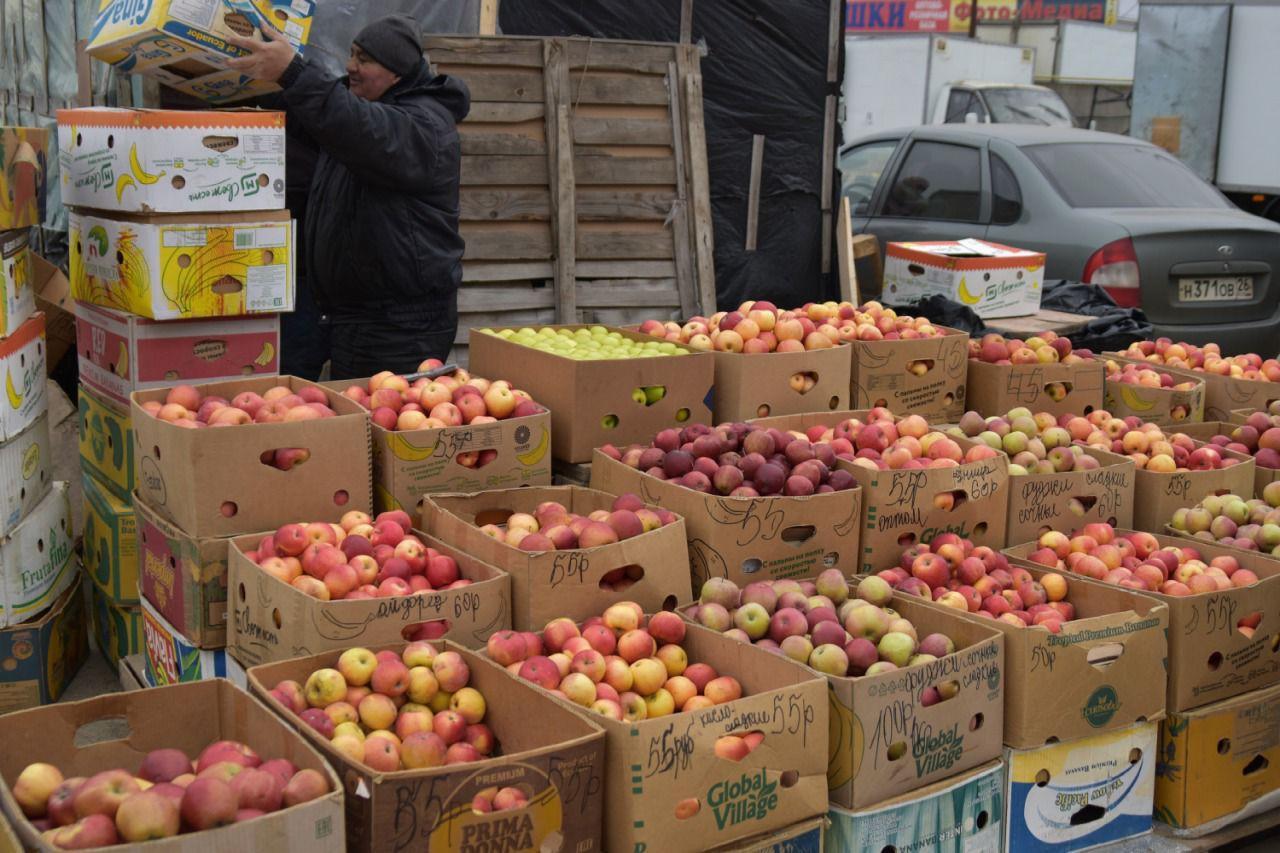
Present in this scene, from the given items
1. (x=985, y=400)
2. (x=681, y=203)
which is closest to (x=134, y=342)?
(x=985, y=400)

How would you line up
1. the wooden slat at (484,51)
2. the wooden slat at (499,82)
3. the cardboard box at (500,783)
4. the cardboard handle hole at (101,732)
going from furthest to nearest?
the wooden slat at (499,82), the wooden slat at (484,51), the cardboard handle hole at (101,732), the cardboard box at (500,783)

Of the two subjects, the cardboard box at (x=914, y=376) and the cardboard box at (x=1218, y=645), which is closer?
the cardboard box at (x=1218, y=645)

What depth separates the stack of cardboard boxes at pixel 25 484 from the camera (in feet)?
14.2

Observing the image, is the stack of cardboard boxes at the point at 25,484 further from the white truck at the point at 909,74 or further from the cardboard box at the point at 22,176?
the white truck at the point at 909,74

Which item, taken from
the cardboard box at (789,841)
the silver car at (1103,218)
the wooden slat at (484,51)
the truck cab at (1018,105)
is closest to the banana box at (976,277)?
the silver car at (1103,218)

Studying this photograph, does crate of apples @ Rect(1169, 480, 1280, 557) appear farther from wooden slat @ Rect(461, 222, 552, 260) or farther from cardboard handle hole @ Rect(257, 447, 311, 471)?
wooden slat @ Rect(461, 222, 552, 260)

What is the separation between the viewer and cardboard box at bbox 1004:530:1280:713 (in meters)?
3.68

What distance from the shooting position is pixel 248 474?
363 centimetres

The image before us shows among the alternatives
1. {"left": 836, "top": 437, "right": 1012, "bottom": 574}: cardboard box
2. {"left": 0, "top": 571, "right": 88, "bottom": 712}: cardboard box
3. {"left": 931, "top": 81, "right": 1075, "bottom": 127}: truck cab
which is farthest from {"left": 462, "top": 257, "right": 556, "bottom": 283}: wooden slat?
{"left": 931, "top": 81, "right": 1075, "bottom": 127}: truck cab

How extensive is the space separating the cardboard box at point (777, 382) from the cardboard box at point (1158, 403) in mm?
1228

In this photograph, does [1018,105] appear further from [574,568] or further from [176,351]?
[574,568]

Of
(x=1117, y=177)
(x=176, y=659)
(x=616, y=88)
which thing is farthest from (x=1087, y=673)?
(x=1117, y=177)

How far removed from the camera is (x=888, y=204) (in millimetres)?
9336

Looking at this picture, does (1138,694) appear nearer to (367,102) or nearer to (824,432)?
(824,432)
